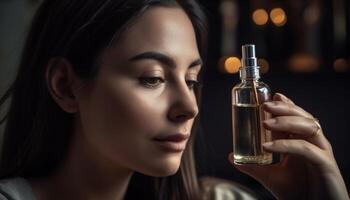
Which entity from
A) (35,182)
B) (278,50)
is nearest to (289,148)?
(35,182)

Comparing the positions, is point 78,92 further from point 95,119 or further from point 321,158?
point 321,158

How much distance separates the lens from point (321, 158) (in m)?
0.81

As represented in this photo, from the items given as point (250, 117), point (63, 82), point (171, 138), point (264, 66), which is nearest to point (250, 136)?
point (250, 117)

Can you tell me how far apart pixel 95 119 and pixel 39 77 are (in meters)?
0.17

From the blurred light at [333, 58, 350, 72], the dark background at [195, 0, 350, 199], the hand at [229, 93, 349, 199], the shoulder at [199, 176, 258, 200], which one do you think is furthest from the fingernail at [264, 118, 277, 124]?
the blurred light at [333, 58, 350, 72]

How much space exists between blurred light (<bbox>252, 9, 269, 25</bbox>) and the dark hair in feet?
2.42

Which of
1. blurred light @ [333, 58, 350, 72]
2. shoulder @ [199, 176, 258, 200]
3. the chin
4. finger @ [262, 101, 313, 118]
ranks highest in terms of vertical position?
blurred light @ [333, 58, 350, 72]

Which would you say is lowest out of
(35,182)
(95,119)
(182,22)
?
(35,182)

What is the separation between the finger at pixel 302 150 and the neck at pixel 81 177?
0.30 m

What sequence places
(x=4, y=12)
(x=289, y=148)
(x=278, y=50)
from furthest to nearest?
(x=278, y=50)
(x=4, y=12)
(x=289, y=148)

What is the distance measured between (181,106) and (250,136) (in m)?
0.13

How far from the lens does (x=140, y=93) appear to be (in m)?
0.81

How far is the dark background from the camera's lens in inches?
64.9

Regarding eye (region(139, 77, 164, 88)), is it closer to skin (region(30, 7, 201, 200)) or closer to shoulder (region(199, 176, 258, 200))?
skin (region(30, 7, 201, 200))
